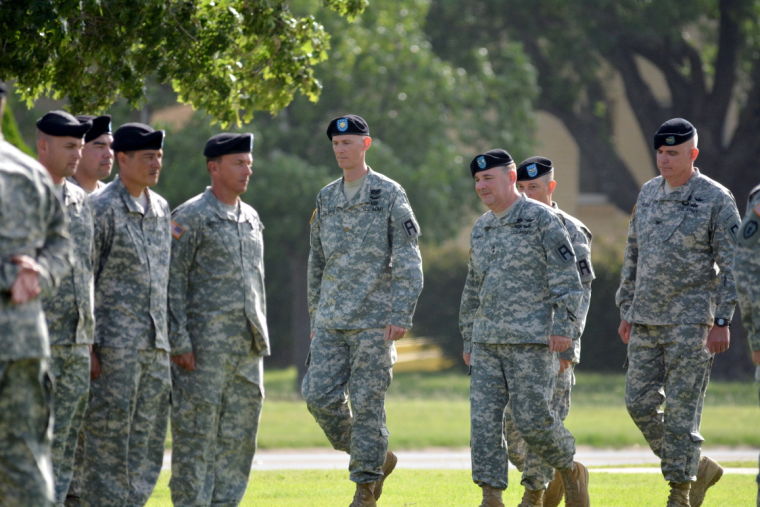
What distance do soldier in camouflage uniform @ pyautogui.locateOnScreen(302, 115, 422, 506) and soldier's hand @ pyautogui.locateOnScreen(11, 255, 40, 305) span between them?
3.85 metres

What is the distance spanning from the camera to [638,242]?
34.2 ft

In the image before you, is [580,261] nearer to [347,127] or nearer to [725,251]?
[725,251]

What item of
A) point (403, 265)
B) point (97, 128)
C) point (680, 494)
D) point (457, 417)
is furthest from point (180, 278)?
point (457, 417)

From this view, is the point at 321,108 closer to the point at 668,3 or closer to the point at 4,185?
the point at 668,3

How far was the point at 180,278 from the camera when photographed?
8.91 metres

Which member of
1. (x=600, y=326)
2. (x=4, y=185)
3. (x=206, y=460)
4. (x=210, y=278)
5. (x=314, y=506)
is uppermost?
(x=4, y=185)

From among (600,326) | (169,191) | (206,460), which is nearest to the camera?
(206,460)

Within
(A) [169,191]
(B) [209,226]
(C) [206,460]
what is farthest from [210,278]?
(A) [169,191]

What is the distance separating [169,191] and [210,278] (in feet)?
57.8

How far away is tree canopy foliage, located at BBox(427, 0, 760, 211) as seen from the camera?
100 feet

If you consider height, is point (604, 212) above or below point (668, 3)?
below

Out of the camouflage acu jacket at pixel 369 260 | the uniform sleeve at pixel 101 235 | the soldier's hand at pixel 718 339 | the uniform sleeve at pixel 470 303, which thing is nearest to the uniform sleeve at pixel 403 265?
the camouflage acu jacket at pixel 369 260

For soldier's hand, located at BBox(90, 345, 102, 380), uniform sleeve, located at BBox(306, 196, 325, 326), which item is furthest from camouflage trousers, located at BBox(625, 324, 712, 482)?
soldier's hand, located at BBox(90, 345, 102, 380)

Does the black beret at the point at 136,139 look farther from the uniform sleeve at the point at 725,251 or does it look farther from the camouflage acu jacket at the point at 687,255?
the uniform sleeve at the point at 725,251
